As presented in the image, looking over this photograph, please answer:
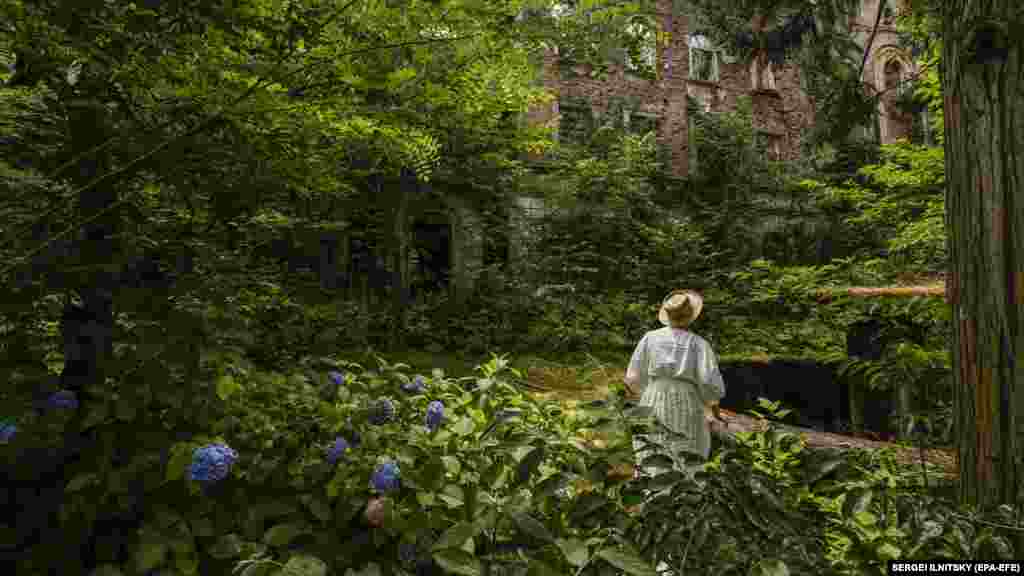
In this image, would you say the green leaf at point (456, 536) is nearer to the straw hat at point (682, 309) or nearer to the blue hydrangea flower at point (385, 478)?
the blue hydrangea flower at point (385, 478)

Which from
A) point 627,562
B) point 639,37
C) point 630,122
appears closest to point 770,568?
point 627,562

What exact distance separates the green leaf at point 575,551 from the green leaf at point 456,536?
17 centimetres

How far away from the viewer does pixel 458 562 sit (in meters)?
1.08

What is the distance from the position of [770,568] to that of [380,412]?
1.21m

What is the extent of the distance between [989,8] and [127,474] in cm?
271

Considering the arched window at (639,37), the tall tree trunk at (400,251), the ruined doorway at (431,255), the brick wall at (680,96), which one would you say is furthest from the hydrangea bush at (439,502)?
the brick wall at (680,96)

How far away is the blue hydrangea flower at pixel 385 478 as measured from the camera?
1376mm

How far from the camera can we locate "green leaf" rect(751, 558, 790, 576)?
822mm

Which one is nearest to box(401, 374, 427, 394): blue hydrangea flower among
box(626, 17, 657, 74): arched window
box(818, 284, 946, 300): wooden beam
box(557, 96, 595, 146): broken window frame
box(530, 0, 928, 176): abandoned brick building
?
box(626, 17, 657, 74): arched window

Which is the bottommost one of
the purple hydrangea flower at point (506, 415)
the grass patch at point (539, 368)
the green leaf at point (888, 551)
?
the grass patch at point (539, 368)

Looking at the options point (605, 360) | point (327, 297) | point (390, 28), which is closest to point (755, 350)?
point (605, 360)

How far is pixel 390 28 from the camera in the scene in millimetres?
1886

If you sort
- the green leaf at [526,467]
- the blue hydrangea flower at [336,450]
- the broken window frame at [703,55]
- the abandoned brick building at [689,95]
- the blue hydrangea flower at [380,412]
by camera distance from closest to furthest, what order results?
the green leaf at [526,467] < the blue hydrangea flower at [336,450] < the blue hydrangea flower at [380,412] < the abandoned brick building at [689,95] < the broken window frame at [703,55]

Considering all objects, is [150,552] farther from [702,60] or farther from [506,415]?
[702,60]
